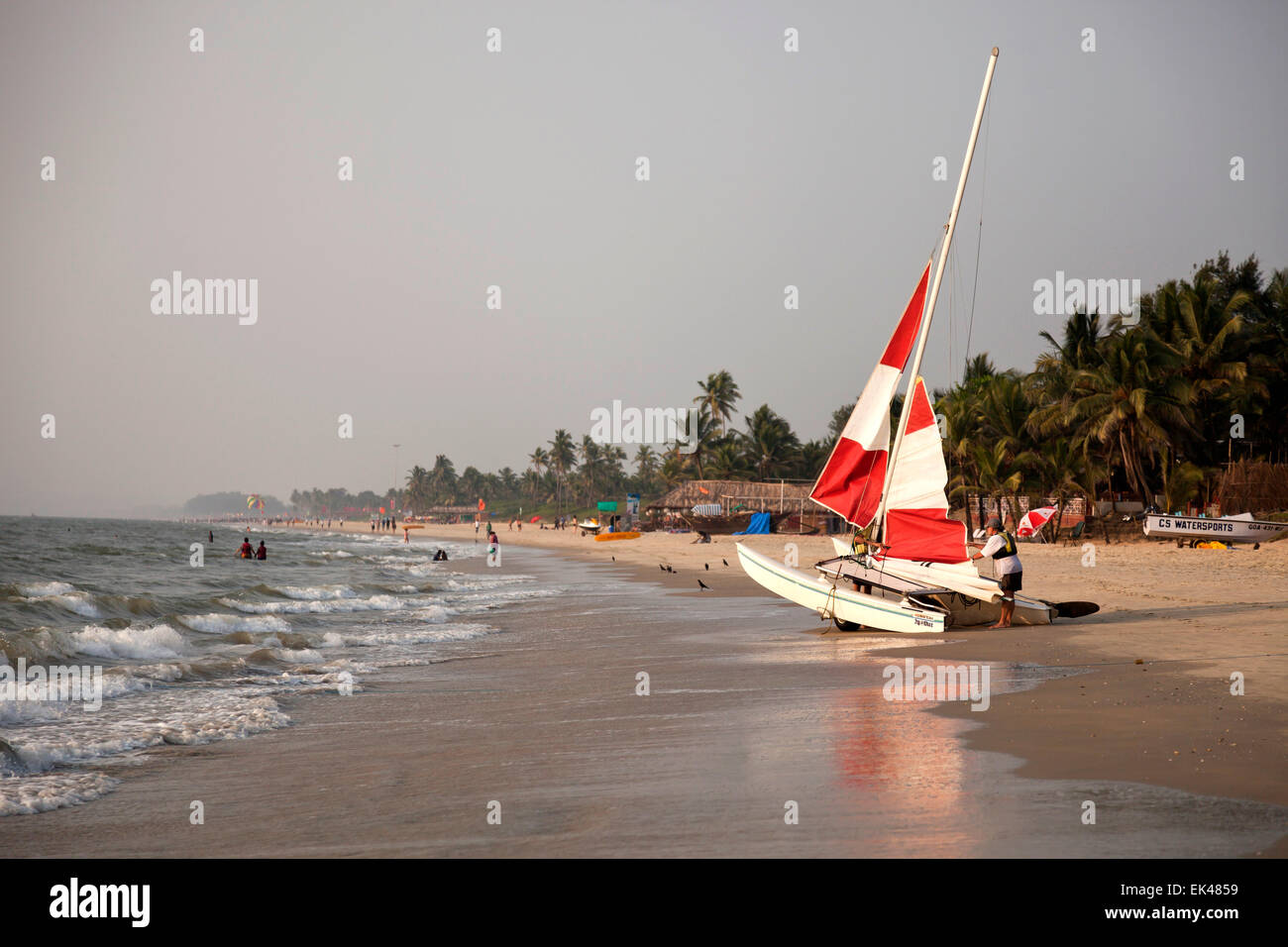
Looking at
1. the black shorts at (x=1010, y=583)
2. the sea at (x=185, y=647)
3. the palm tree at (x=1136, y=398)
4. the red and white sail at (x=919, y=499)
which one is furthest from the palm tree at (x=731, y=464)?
the black shorts at (x=1010, y=583)

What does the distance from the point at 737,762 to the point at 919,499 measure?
36.5 ft

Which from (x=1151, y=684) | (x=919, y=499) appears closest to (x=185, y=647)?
(x=919, y=499)

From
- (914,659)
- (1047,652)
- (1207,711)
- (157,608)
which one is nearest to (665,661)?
(914,659)

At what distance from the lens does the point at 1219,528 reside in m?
34.4

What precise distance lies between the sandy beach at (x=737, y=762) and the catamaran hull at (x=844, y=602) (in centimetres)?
82

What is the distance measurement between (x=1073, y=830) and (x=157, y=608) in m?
22.3

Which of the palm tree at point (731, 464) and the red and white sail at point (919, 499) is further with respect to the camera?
the palm tree at point (731, 464)

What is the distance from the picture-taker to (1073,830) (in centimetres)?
545

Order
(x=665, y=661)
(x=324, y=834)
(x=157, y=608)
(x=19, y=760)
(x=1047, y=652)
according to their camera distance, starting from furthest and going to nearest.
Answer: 1. (x=157, y=608)
2. (x=665, y=661)
3. (x=1047, y=652)
4. (x=19, y=760)
5. (x=324, y=834)

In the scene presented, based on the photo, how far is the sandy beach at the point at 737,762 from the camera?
Answer: 5.64m

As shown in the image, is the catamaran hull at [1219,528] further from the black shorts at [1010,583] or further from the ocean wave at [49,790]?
the ocean wave at [49,790]
